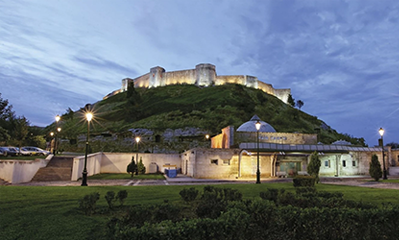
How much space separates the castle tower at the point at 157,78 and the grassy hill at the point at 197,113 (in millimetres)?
6142

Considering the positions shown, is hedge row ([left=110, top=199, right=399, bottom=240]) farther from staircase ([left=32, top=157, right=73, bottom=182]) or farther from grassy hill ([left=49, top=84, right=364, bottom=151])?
A: grassy hill ([left=49, top=84, right=364, bottom=151])

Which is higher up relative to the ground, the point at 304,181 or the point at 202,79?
the point at 202,79

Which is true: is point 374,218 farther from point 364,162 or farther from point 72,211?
point 364,162

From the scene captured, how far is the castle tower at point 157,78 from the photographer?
124 meters

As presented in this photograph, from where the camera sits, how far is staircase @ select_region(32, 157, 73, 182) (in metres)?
22.3

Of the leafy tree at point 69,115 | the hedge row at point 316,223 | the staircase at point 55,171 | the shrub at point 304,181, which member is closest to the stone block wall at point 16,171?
the staircase at point 55,171

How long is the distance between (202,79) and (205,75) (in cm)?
226

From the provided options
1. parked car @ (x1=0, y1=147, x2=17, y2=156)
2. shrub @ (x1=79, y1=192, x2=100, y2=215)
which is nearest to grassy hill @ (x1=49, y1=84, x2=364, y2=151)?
parked car @ (x1=0, y1=147, x2=17, y2=156)

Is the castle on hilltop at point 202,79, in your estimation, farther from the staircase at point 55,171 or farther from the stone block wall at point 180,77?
the staircase at point 55,171

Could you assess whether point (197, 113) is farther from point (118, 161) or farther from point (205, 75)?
point (118, 161)

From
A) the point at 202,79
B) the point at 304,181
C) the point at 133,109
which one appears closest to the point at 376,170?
the point at 304,181

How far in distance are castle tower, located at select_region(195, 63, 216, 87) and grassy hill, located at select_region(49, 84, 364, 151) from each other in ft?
14.7

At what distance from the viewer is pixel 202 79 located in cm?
11681

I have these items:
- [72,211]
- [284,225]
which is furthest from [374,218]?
[72,211]
